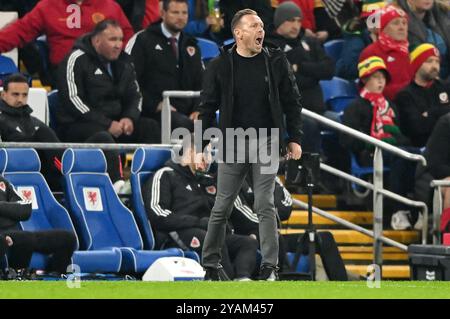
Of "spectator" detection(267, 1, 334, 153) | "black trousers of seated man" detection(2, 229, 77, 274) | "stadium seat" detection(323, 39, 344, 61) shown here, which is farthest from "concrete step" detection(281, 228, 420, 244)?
"black trousers of seated man" detection(2, 229, 77, 274)

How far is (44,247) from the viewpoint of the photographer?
596 inches

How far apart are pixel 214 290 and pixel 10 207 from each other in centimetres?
358

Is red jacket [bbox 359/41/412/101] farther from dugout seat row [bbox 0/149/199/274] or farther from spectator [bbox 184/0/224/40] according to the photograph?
dugout seat row [bbox 0/149/199/274]

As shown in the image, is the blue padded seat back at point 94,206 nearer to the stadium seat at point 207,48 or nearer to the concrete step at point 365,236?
the concrete step at point 365,236

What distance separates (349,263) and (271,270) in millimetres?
4703

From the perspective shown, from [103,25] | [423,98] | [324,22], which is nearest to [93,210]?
[103,25]

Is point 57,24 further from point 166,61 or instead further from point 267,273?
point 267,273

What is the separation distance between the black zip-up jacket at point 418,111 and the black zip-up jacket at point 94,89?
3334 millimetres

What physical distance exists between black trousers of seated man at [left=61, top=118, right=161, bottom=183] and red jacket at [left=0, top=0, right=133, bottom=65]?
988mm

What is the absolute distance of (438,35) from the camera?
811 inches

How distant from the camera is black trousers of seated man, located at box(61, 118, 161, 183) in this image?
656 inches

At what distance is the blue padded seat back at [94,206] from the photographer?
1595cm
